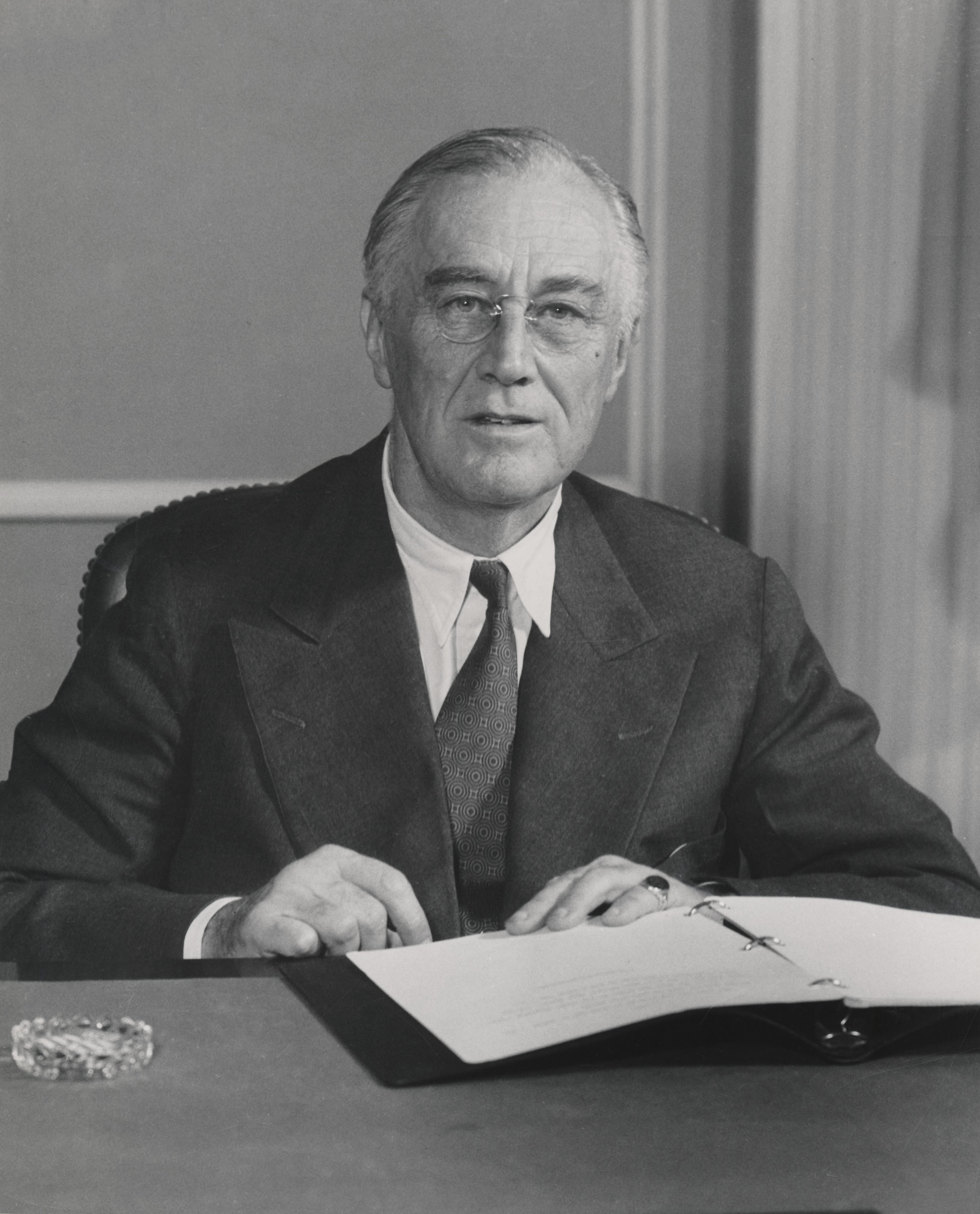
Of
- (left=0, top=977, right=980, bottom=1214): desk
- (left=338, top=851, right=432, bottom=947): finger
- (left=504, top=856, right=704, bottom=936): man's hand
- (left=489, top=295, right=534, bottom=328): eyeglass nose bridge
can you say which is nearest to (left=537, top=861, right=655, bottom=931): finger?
(left=504, top=856, right=704, bottom=936): man's hand

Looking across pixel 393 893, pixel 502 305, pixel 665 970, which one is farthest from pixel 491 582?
pixel 665 970

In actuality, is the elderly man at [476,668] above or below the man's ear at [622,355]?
below

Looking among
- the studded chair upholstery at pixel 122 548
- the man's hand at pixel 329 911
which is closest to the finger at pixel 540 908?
the man's hand at pixel 329 911

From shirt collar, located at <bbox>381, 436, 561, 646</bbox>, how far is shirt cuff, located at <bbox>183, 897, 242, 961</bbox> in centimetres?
45

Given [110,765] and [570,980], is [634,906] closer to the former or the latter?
[570,980]

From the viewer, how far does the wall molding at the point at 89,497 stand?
166 centimetres

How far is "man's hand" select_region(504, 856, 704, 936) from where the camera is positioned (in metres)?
1.12

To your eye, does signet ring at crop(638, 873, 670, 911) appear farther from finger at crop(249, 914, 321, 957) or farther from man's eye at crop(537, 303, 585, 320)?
man's eye at crop(537, 303, 585, 320)

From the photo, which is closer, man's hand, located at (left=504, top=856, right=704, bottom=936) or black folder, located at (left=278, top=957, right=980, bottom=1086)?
black folder, located at (left=278, top=957, right=980, bottom=1086)

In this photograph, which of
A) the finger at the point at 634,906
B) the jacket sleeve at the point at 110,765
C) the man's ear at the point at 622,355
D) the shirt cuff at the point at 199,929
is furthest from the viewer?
the man's ear at the point at 622,355

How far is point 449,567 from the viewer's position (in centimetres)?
168

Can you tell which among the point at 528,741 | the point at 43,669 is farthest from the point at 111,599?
the point at 528,741

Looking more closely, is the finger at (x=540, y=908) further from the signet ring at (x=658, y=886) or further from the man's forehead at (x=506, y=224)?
the man's forehead at (x=506, y=224)

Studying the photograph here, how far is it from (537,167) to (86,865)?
99 cm
